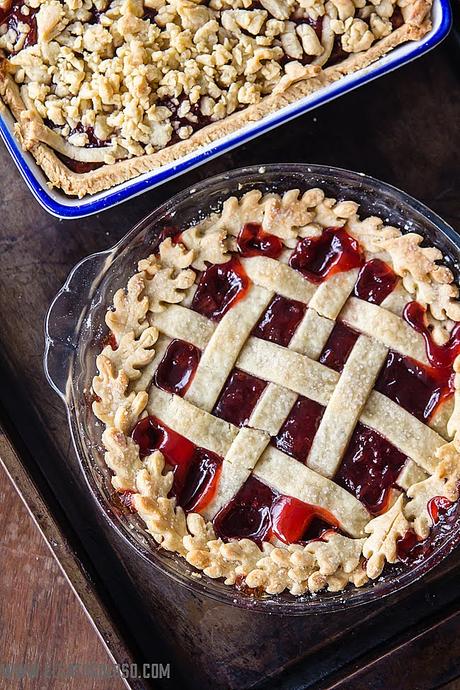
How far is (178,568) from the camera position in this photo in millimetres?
1488

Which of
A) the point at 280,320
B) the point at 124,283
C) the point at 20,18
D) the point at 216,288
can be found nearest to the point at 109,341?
the point at 124,283

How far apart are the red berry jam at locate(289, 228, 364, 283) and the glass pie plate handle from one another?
1.28 feet

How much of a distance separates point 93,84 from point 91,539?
0.92 metres

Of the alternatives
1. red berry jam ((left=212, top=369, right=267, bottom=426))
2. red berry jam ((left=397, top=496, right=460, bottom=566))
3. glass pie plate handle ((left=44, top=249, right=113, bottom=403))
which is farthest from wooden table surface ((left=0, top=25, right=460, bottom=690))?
red berry jam ((left=212, top=369, right=267, bottom=426))

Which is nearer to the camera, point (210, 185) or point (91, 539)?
point (210, 185)

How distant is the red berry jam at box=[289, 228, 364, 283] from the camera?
1463 mm

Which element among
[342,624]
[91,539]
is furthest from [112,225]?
[342,624]

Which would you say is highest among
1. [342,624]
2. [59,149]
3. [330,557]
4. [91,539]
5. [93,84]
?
[93,84]

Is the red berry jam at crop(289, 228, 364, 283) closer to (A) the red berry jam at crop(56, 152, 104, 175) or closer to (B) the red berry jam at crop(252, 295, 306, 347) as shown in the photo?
(B) the red berry jam at crop(252, 295, 306, 347)

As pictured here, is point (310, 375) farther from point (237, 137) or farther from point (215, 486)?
point (237, 137)

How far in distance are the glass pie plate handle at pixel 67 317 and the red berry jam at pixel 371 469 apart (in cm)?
57

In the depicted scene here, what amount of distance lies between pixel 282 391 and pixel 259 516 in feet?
0.77

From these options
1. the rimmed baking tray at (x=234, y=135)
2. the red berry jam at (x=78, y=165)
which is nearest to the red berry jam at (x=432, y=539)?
the rimmed baking tray at (x=234, y=135)

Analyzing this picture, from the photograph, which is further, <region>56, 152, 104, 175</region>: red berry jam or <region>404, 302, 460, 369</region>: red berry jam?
<region>56, 152, 104, 175</region>: red berry jam
